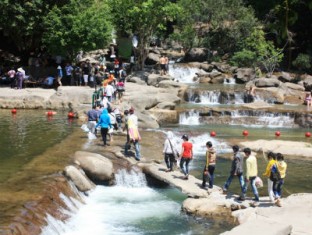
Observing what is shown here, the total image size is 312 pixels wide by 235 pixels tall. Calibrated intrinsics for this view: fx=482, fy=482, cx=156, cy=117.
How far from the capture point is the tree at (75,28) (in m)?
31.0

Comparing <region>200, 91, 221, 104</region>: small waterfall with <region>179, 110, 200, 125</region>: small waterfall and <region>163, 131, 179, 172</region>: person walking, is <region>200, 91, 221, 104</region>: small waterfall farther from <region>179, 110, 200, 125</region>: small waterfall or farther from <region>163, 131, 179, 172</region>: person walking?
<region>163, 131, 179, 172</region>: person walking

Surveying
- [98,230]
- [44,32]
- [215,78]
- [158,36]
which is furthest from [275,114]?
[158,36]

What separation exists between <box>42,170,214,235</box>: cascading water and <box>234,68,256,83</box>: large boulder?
90.1 ft

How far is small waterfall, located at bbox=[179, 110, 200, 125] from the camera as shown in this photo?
95.0 ft

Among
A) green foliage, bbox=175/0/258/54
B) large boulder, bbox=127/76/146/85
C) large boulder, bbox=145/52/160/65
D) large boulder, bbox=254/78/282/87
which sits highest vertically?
green foliage, bbox=175/0/258/54

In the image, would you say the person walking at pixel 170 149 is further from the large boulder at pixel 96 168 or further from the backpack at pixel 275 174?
the backpack at pixel 275 174

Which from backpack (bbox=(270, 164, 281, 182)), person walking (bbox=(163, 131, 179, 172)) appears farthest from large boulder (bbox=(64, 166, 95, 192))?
backpack (bbox=(270, 164, 281, 182))

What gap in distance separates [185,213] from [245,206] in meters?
1.75

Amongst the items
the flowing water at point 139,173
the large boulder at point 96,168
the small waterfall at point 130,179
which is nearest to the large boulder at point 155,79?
the flowing water at point 139,173

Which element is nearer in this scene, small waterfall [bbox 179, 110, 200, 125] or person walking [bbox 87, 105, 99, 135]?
person walking [bbox 87, 105, 99, 135]

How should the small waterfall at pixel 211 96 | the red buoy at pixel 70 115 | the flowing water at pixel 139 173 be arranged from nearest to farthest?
the flowing water at pixel 139 173 → the red buoy at pixel 70 115 → the small waterfall at pixel 211 96

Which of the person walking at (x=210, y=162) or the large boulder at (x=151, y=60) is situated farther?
the large boulder at (x=151, y=60)

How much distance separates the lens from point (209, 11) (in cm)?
4906

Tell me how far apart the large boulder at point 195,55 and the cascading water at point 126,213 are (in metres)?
32.6
